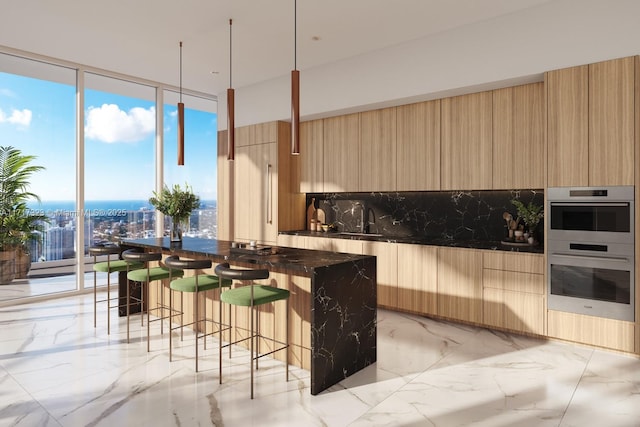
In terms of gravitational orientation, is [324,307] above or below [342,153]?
below

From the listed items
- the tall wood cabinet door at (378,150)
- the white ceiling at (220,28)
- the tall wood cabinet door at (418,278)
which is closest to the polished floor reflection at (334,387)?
the tall wood cabinet door at (418,278)

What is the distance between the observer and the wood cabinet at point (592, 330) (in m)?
3.55

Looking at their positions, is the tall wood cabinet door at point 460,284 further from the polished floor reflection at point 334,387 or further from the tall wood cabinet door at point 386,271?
the tall wood cabinet door at point 386,271

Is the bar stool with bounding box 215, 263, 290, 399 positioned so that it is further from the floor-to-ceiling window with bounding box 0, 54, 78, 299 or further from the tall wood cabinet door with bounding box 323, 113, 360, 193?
the floor-to-ceiling window with bounding box 0, 54, 78, 299

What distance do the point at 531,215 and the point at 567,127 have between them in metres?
1.05

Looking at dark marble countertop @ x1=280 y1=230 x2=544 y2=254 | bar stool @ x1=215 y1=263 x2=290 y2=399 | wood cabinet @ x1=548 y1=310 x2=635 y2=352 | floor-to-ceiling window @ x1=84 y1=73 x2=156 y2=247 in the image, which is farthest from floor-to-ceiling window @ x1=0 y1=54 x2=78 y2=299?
wood cabinet @ x1=548 y1=310 x2=635 y2=352

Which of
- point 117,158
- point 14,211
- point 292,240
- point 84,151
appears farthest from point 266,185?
point 14,211

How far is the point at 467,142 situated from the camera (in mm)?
4660

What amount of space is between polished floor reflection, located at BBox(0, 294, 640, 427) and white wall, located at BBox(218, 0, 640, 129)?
268 centimetres

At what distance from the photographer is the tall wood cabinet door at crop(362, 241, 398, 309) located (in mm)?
5047

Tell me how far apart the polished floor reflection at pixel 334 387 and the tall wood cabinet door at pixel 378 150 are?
6.79 feet

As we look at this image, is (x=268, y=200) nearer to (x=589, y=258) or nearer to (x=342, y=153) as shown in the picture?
(x=342, y=153)

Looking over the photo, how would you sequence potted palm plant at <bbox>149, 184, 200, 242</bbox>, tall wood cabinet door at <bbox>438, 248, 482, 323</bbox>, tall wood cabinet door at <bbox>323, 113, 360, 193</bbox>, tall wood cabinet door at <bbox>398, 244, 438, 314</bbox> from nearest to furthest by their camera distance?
tall wood cabinet door at <bbox>438, 248, 482, 323</bbox>
potted palm plant at <bbox>149, 184, 200, 242</bbox>
tall wood cabinet door at <bbox>398, 244, 438, 314</bbox>
tall wood cabinet door at <bbox>323, 113, 360, 193</bbox>

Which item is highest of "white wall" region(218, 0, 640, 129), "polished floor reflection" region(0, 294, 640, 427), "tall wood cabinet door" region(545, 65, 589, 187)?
"white wall" region(218, 0, 640, 129)
